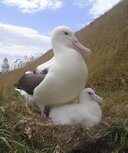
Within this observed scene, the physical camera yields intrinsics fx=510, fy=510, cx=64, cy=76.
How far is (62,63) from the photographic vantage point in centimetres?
519

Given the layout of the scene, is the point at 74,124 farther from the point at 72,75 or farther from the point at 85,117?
the point at 72,75

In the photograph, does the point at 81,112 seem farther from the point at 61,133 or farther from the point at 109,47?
the point at 109,47

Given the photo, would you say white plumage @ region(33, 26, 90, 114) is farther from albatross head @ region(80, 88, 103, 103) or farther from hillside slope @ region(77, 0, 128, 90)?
hillside slope @ region(77, 0, 128, 90)

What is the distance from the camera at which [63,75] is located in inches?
202

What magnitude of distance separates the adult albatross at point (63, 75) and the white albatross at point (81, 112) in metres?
0.09

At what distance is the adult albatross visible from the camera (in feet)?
16.9

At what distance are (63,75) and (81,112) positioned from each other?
418 mm

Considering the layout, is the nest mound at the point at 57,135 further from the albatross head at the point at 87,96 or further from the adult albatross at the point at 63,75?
the albatross head at the point at 87,96

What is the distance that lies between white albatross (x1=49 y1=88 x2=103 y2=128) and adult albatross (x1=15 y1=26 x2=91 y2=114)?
0.09 meters

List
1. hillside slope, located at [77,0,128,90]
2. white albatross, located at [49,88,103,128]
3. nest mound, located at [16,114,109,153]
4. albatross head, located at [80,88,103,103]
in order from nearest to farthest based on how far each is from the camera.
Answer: nest mound, located at [16,114,109,153], white albatross, located at [49,88,103,128], albatross head, located at [80,88,103,103], hillside slope, located at [77,0,128,90]

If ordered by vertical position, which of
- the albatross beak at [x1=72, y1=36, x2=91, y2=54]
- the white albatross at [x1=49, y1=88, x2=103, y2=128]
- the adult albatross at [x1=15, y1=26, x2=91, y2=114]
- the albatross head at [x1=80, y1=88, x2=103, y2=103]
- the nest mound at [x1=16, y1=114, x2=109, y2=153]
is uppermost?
the albatross beak at [x1=72, y1=36, x2=91, y2=54]

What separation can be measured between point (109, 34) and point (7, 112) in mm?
5141

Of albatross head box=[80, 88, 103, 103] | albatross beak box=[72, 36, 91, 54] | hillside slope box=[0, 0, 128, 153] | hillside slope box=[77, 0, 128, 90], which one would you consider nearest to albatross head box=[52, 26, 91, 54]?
albatross beak box=[72, 36, 91, 54]

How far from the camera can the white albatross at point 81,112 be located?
5094mm
